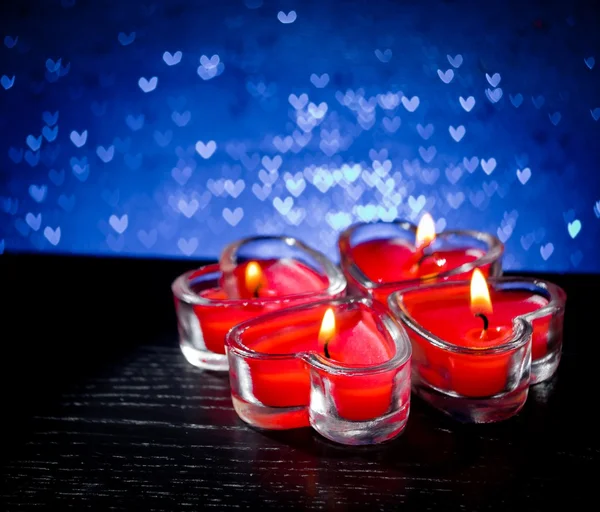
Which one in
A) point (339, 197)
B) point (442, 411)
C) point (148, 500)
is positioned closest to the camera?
point (148, 500)

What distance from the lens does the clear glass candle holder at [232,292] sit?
0.81 metres

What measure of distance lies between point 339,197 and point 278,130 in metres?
0.15

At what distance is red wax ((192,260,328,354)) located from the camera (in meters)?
0.81

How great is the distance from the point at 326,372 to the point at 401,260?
34cm

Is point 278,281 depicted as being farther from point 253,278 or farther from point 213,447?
point 213,447

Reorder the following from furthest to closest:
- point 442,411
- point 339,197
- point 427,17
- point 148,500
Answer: point 339,197 < point 427,17 < point 442,411 < point 148,500

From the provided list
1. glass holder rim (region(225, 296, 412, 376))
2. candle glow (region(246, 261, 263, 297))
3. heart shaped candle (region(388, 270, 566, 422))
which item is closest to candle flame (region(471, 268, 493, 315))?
heart shaped candle (region(388, 270, 566, 422))

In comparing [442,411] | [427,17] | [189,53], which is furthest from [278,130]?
[442,411]

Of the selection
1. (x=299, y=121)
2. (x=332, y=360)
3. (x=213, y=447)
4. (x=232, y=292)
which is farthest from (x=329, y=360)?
(x=299, y=121)

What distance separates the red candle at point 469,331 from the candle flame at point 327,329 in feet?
0.30

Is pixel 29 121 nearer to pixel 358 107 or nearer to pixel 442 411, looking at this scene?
pixel 358 107

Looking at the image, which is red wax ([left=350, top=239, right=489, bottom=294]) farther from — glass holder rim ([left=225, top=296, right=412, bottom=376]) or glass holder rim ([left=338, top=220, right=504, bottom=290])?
glass holder rim ([left=225, top=296, right=412, bottom=376])

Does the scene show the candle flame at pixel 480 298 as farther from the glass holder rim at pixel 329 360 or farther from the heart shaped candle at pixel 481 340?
the glass holder rim at pixel 329 360

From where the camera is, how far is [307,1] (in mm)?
1018
